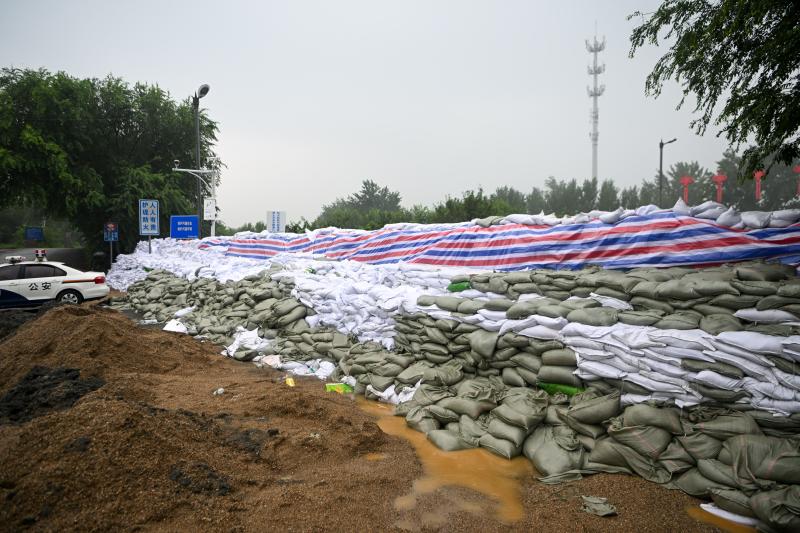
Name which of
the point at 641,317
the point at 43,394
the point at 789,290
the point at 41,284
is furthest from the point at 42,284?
the point at 789,290

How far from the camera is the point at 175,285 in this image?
10.5 meters

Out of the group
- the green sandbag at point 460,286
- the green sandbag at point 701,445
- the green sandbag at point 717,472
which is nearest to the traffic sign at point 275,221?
the green sandbag at point 460,286

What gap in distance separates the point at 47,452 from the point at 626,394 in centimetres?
368


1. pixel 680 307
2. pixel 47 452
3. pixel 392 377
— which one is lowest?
pixel 392 377

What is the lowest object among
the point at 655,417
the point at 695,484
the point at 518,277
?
the point at 695,484

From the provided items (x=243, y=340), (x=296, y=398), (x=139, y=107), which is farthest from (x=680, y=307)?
(x=139, y=107)

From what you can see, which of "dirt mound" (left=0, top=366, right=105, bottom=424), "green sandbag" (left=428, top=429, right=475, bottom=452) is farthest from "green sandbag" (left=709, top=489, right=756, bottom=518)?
"dirt mound" (left=0, top=366, right=105, bottom=424)

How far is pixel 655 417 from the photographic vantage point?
3020 millimetres

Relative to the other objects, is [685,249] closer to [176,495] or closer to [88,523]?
[176,495]

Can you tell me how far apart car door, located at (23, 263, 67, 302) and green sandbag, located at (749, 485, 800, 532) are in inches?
461

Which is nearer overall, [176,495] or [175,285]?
[176,495]

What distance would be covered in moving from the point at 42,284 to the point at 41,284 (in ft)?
0.06

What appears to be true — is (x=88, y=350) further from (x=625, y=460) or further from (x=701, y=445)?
(x=701, y=445)

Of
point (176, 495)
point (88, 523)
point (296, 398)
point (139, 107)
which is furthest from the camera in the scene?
point (139, 107)
